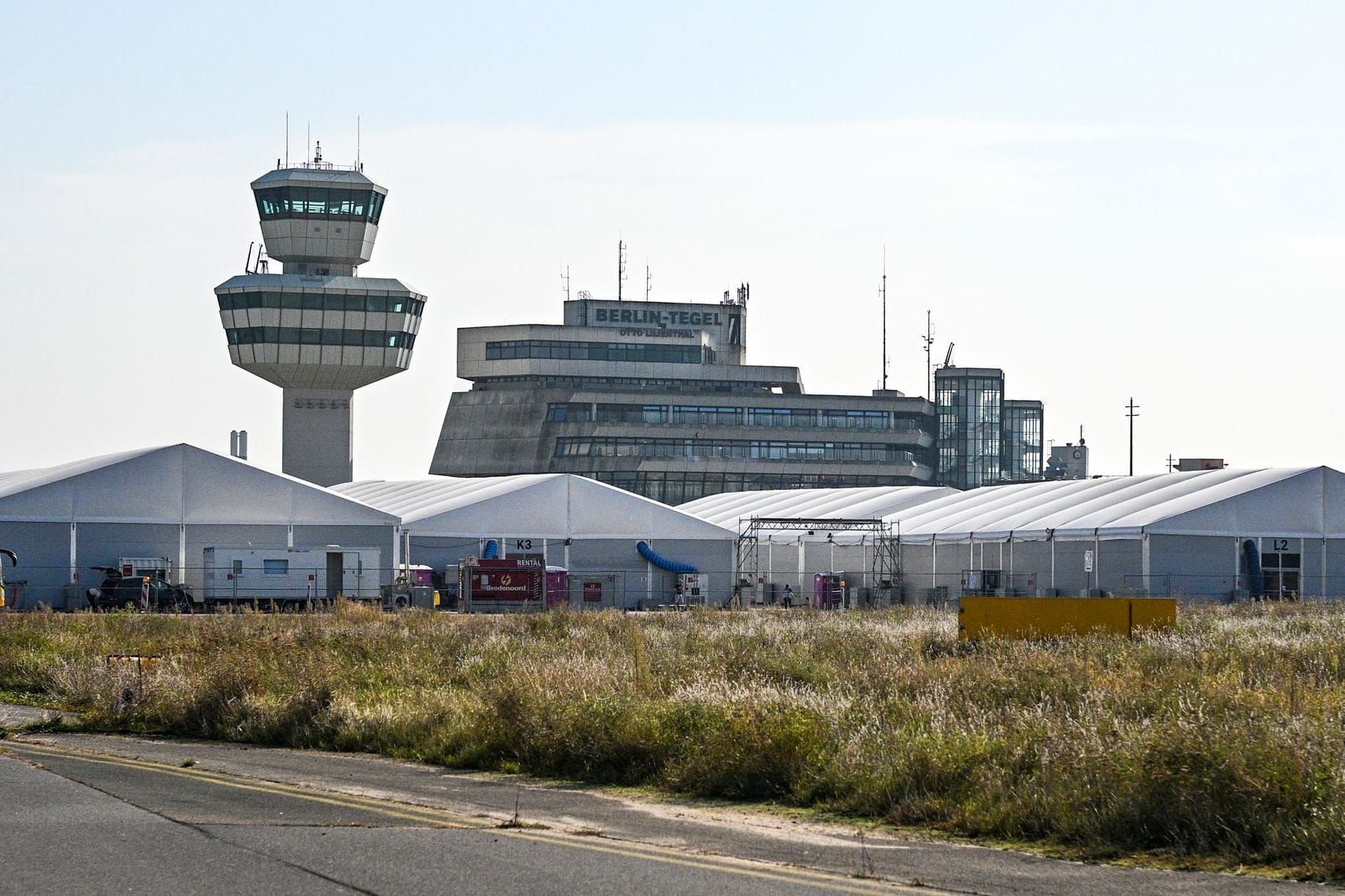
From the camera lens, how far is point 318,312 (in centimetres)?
10394

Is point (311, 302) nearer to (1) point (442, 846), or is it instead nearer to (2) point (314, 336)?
(2) point (314, 336)

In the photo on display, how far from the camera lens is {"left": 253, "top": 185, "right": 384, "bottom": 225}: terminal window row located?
107000 millimetres

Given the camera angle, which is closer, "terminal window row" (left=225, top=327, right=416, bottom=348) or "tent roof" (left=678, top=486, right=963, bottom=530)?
"tent roof" (left=678, top=486, right=963, bottom=530)

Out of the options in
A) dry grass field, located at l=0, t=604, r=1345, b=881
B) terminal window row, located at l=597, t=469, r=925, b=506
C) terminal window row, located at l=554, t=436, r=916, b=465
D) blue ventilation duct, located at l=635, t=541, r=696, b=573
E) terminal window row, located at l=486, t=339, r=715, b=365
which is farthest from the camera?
terminal window row, located at l=486, t=339, r=715, b=365

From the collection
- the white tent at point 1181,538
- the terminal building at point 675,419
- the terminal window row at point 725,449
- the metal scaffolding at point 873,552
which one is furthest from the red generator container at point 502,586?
the terminal window row at point 725,449

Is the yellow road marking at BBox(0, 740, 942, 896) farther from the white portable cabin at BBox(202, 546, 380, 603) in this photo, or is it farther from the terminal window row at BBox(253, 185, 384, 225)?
the terminal window row at BBox(253, 185, 384, 225)

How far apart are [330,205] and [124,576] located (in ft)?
177

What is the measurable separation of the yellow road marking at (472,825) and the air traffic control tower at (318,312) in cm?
8617

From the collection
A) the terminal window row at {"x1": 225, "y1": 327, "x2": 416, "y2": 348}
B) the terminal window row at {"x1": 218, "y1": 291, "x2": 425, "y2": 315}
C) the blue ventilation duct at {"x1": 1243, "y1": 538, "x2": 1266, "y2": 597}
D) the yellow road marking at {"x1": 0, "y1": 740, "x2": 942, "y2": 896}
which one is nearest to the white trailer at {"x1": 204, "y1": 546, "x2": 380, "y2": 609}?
the blue ventilation duct at {"x1": 1243, "y1": 538, "x2": 1266, "y2": 597}

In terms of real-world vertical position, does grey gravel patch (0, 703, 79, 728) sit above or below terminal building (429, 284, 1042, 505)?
below

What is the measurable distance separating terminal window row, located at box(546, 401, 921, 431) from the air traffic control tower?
937 inches

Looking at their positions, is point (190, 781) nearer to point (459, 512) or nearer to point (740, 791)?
point (740, 791)

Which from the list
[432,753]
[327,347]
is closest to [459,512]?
[327,347]

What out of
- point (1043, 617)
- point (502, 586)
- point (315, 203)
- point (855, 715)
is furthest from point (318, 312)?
point (855, 715)
